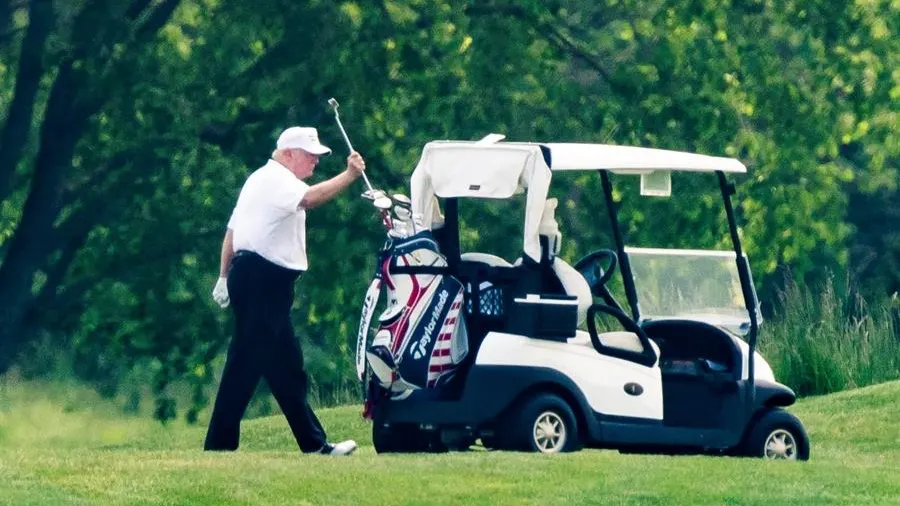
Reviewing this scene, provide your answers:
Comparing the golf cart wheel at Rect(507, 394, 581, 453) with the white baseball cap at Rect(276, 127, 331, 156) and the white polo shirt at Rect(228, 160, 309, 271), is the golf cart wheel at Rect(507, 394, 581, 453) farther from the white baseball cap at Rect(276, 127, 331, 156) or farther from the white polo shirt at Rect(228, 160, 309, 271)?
the white baseball cap at Rect(276, 127, 331, 156)

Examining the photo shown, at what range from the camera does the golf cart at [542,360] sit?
11.0 m

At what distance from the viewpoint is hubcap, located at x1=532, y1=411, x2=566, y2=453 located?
11.1 m

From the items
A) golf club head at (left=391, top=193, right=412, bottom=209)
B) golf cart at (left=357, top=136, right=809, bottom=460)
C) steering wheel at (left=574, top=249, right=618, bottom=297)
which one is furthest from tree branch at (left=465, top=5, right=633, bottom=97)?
golf club head at (left=391, top=193, right=412, bottom=209)

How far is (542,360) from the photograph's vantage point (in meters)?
11.1

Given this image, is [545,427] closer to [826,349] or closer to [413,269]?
[413,269]

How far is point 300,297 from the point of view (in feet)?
74.3

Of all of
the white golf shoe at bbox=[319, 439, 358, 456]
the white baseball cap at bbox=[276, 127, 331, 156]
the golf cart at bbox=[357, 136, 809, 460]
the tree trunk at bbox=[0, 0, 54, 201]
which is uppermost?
the tree trunk at bbox=[0, 0, 54, 201]

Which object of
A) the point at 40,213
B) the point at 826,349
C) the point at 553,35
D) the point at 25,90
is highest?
the point at 553,35

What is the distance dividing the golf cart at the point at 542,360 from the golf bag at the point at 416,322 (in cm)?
1

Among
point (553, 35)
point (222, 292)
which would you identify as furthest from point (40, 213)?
point (222, 292)

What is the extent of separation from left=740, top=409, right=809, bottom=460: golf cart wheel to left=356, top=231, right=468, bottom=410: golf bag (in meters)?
1.71

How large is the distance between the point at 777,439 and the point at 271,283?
2726mm

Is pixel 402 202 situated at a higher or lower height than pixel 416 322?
higher

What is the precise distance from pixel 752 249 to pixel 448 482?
11.3m
